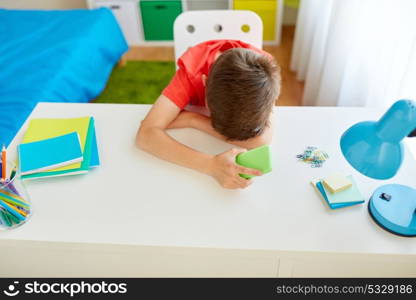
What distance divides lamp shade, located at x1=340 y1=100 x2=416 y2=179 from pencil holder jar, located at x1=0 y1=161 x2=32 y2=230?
0.67 meters

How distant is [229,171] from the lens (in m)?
0.84

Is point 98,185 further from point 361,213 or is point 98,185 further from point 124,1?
point 124,1

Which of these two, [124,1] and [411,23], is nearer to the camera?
[411,23]

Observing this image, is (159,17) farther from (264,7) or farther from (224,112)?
(224,112)

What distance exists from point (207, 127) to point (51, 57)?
4.00 feet

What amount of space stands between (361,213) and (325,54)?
4.30 ft

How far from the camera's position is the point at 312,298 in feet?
2.83

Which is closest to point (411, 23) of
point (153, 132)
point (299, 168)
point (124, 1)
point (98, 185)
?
point (299, 168)

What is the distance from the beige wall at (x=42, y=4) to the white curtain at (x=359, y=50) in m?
1.88

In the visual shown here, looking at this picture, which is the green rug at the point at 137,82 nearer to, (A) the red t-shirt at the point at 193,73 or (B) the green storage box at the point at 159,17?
(B) the green storage box at the point at 159,17

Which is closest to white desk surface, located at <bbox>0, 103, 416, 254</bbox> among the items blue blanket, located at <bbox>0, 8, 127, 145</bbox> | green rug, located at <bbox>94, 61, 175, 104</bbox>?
blue blanket, located at <bbox>0, 8, 127, 145</bbox>

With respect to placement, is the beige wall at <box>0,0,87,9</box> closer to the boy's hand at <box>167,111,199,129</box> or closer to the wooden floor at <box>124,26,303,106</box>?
the wooden floor at <box>124,26,303,106</box>

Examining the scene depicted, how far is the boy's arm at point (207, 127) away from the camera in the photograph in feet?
3.10

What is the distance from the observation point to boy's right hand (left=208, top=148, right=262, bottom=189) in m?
0.82
